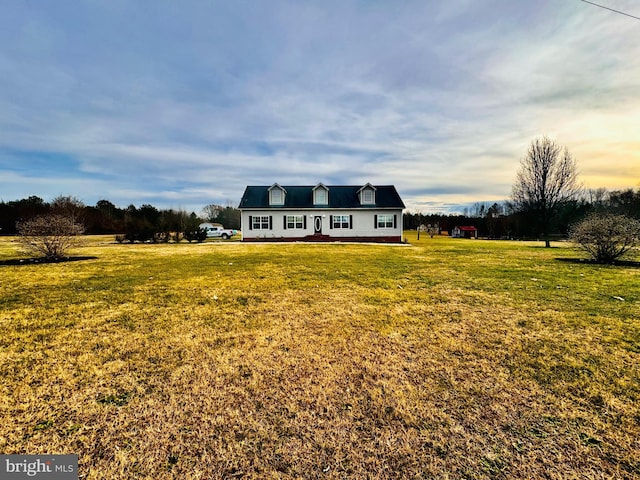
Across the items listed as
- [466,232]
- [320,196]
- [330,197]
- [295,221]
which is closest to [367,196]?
[330,197]

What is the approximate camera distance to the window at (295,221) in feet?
88.8

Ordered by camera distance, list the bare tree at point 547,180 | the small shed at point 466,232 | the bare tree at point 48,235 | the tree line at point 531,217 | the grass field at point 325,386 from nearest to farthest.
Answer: the grass field at point 325,386 → the bare tree at point 48,235 → the bare tree at point 547,180 → the tree line at point 531,217 → the small shed at point 466,232

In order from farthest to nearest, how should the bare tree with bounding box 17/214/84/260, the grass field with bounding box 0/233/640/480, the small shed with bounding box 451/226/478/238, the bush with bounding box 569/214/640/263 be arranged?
the small shed with bounding box 451/226/478/238
the bare tree with bounding box 17/214/84/260
the bush with bounding box 569/214/640/263
the grass field with bounding box 0/233/640/480

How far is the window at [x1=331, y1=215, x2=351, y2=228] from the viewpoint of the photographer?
2728 centimetres

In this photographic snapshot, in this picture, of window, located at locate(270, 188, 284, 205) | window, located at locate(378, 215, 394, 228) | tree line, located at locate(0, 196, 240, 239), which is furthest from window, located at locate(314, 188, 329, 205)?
tree line, located at locate(0, 196, 240, 239)

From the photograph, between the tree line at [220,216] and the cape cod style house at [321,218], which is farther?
the tree line at [220,216]

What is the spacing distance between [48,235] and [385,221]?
2401 centimetres

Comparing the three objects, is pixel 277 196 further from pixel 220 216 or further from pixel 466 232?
pixel 466 232

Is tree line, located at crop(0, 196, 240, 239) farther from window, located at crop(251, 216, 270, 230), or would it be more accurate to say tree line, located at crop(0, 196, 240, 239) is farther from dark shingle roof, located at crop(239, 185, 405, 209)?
dark shingle roof, located at crop(239, 185, 405, 209)

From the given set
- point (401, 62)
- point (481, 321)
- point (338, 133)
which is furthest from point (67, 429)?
point (338, 133)

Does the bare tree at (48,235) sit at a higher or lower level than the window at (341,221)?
lower

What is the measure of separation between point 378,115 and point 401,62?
21.9ft

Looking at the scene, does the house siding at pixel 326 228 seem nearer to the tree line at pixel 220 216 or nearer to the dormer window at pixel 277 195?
the dormer window at pixel 277 195

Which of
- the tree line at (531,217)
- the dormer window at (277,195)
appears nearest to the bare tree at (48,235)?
the dormer window at (277,195)
